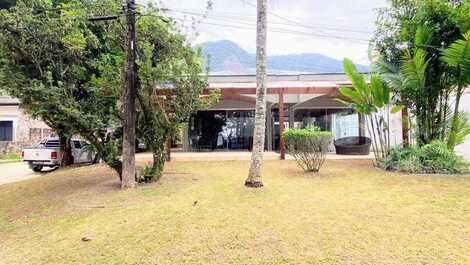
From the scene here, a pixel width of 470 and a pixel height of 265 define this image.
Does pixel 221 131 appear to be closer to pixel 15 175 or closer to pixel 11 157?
pixel 15 175

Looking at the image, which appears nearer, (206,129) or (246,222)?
(246,222)

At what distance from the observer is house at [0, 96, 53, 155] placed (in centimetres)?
2388

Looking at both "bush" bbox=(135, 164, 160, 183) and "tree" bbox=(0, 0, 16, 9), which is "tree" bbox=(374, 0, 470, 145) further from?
"tree" bbox=(0, 0, 16, 9)

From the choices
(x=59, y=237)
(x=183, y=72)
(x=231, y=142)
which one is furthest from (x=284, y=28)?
(x=59, y=237)

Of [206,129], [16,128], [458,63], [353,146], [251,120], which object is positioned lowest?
[353,146]

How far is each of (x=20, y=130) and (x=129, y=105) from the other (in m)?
20.6

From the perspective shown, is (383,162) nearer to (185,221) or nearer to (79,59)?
(185,221)

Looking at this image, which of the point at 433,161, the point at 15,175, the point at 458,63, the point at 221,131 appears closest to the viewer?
the point at 458,63

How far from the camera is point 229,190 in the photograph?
25.0 ft

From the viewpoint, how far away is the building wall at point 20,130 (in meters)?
23.9

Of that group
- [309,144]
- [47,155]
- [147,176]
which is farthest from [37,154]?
[309,144]

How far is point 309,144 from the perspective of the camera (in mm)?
9961

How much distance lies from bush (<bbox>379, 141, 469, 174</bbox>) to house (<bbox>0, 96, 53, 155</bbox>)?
76.9 ft

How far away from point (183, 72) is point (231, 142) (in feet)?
37.6
